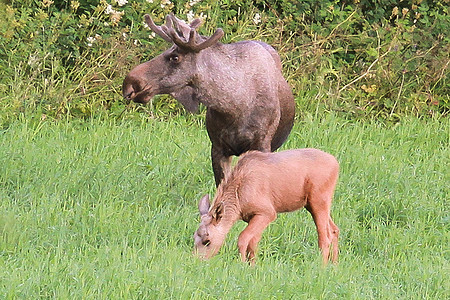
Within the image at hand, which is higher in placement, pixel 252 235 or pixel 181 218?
pixel 252 235

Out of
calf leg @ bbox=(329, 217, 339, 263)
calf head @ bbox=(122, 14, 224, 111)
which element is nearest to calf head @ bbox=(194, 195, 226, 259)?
calf leg @ bbox=(329, 217, 339, 263)

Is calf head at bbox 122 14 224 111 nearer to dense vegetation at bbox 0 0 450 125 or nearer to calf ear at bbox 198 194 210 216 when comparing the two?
calf ear at bbox 198 194 210 216

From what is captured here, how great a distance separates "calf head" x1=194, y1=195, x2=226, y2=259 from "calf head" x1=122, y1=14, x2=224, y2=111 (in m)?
1.06

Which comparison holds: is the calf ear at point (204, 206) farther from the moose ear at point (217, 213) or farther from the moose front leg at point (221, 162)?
the moose front leg at point (221, 162)

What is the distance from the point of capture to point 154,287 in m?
6.04

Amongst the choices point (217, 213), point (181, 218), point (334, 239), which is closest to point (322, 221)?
point (334, 239)

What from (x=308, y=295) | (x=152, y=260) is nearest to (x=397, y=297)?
(x=308, y=295)

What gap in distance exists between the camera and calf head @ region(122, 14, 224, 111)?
7480 mm

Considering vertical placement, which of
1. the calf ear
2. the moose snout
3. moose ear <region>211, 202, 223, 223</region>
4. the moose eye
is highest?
the moose eye

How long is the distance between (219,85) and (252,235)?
1.29m

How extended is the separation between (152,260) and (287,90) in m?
2.25

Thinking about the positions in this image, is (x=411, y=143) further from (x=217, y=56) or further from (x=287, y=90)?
(x=217, y=56)

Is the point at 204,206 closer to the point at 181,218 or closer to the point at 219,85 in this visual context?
the point at 219,85

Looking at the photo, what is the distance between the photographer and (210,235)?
683 cm
